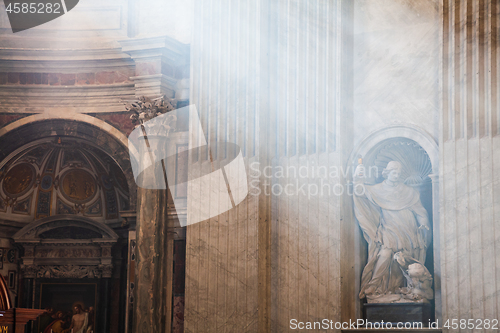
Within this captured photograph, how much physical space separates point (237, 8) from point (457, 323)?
4.27 metres

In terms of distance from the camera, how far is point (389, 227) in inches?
264

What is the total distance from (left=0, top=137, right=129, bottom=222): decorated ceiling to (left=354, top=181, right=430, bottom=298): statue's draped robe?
403 centimetres

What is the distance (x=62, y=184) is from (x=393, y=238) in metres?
5.39

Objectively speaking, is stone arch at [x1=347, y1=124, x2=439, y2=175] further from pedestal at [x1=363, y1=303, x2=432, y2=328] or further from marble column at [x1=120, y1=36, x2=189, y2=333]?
marble column at [x1=120, y1=36, x2=189, y2=333]

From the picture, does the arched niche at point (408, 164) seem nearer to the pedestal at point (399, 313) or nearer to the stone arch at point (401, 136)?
the stone arch at point (401, 136)

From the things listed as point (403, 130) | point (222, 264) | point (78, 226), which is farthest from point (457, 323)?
point (78, 226)

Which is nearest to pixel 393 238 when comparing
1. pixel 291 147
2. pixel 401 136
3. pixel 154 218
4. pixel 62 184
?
pixel 401 136

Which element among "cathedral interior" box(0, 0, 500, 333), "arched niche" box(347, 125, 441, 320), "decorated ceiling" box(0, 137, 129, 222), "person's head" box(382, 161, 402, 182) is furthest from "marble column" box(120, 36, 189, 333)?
"person's head" box(382, 161, 402, 182)

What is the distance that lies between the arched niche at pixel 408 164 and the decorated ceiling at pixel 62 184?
3.97 meters

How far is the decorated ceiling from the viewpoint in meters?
9.24

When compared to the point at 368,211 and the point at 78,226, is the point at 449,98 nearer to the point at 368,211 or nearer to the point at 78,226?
the point at 368,211

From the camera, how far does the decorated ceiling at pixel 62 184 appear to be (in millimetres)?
9242

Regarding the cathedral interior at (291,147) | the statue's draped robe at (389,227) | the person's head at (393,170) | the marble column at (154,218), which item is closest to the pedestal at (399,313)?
the cathedral interior at (291,147)

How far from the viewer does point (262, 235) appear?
6938 mm
